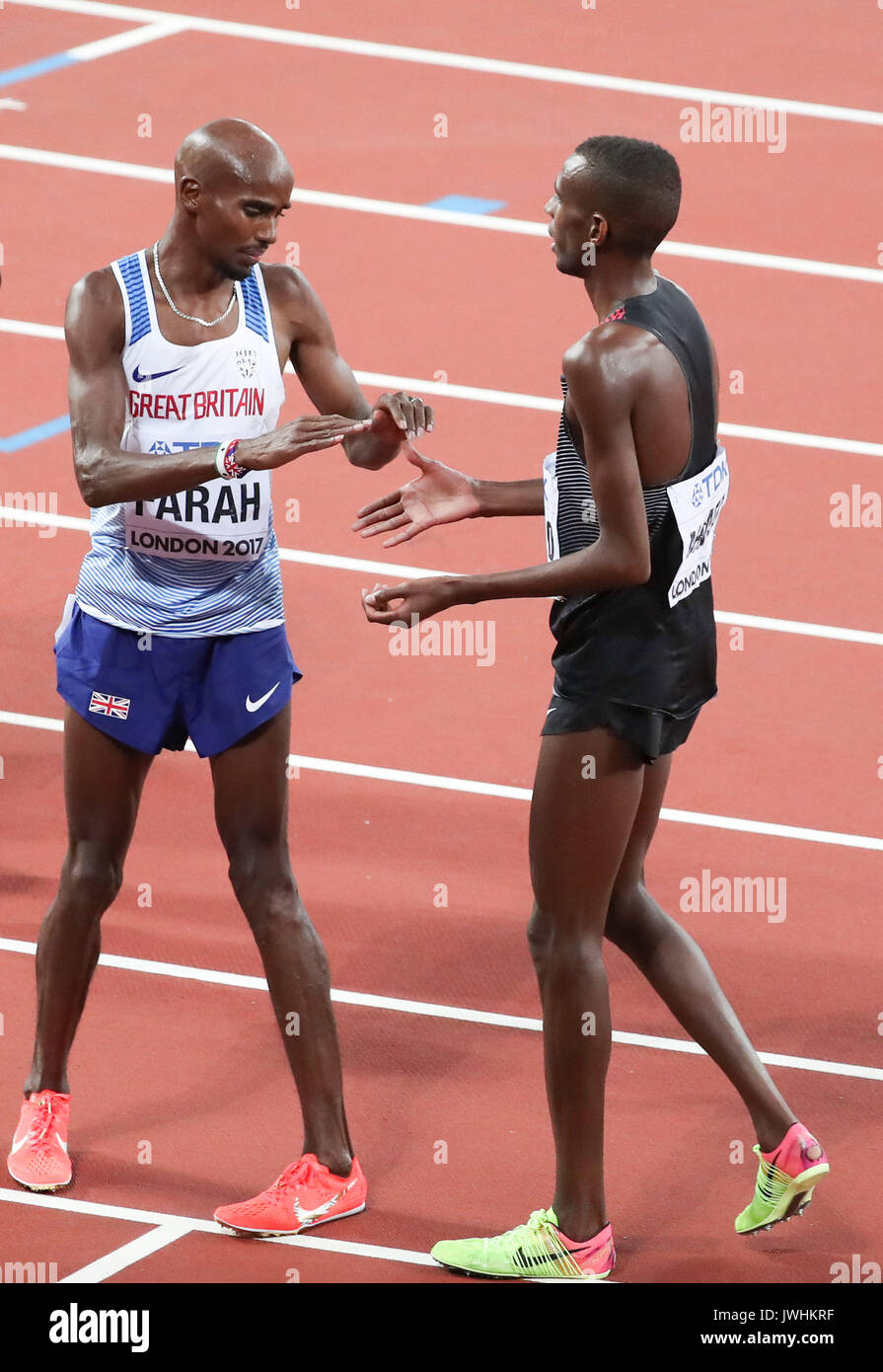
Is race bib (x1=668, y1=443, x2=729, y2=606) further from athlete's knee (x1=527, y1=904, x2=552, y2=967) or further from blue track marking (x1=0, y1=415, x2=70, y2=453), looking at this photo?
blue track marking (x1=0, y1=415, x2=70, y2=453)

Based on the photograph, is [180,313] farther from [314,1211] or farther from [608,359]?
[314,1211]

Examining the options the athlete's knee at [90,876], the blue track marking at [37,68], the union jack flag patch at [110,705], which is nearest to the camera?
the union jack flag patch at [110,705]

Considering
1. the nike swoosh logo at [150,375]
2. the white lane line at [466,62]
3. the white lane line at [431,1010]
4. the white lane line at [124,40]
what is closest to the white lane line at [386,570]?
the white lane line at [431,1010]

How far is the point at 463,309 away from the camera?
498 inches

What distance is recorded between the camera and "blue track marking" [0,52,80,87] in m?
16.5

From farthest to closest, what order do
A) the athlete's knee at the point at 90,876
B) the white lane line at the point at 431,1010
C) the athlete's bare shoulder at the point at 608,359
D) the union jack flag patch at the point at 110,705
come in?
the white lane line at the point at 431,1010, the athlete's knee at the point at 90,876, the union jack flag patch at the point at 110,705, the athlete's bare shoulder at the point at 608,359

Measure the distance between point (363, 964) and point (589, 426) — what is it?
8.48ft

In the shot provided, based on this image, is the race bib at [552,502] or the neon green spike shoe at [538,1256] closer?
the race bib at [552,502]

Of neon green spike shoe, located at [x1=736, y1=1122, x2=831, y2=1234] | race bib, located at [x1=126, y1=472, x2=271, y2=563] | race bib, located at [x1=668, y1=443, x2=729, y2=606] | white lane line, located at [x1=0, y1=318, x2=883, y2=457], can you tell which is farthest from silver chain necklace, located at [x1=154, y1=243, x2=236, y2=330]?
white lane line, located at [x1=0, y1=318, x2=883, y2=457]

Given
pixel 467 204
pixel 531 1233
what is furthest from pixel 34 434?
pixel 531 1233

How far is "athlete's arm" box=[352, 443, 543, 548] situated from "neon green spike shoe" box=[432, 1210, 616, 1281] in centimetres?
170

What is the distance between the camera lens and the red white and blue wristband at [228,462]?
510 centimetres

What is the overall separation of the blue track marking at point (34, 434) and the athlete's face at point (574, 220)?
6.34m

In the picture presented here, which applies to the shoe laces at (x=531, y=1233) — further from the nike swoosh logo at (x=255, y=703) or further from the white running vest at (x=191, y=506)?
the white running vest at (x=191, y=506)
